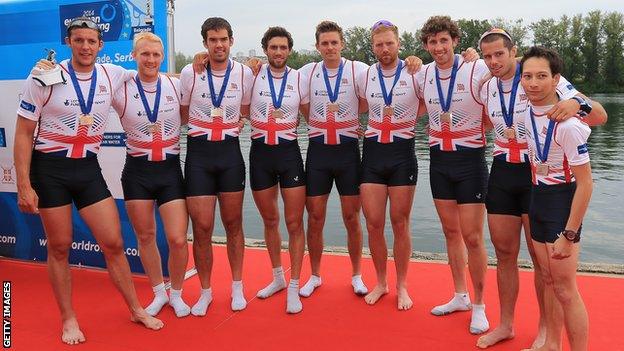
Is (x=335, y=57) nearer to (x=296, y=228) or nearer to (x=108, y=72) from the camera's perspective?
(x=296, y=228)

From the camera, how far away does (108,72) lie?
12.1 feet

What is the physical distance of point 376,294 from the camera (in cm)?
432

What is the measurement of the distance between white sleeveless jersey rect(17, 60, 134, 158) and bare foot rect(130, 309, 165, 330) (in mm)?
1204

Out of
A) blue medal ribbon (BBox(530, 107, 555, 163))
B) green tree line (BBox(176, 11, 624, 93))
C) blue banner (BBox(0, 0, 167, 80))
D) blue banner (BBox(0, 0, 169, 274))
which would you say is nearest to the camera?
blue medal ribbon (BBox(530, 107, 555, 163))

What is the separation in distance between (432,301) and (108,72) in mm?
2977

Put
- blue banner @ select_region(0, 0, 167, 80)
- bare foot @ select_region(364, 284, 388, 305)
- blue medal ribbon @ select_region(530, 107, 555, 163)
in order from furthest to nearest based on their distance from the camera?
blue banner @ select_region(0, 0, 167, 80) < bare foot @ select_region(364, 284, 388, 305) < blue medal ribbon @ select_region(530, 107, 555, 163)

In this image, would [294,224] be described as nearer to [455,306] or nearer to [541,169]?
[455,306]

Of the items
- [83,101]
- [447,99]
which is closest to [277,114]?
[447,99]

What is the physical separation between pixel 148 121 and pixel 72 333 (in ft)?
5.06

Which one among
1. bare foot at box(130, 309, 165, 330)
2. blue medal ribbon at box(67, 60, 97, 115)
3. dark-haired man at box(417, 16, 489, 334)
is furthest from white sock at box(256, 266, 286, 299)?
blue medal ribbon at box(67, 60, 97, 115)

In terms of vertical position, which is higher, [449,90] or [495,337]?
[449,90]

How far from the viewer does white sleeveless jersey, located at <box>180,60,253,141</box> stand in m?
3.97

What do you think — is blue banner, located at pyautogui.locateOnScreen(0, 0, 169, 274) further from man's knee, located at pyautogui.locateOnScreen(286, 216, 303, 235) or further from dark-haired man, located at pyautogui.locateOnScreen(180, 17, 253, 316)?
man's knee, located at pyautogui.locateOnScreen(286, 216, 303, 235)

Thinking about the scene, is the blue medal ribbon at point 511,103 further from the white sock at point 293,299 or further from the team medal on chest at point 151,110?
the team medal on chest at point 151,110
